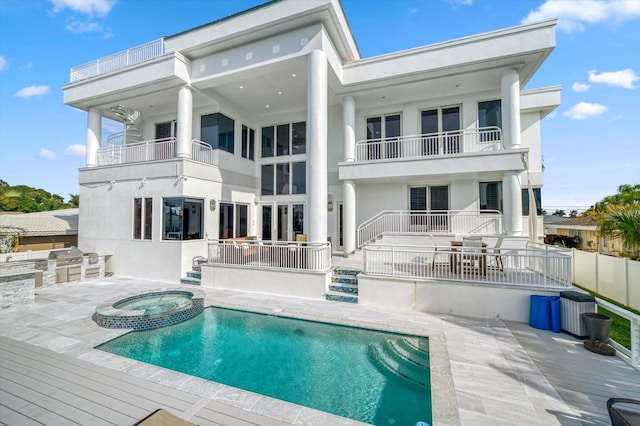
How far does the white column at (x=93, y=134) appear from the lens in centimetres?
1285

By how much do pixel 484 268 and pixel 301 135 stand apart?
10.6 meters

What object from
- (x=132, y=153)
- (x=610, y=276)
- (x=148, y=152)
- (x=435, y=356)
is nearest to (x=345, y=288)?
(x=435, y=356)

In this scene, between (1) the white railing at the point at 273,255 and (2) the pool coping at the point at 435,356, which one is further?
(1) the white railing at the point at 273,255

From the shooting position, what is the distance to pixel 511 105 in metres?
9.72

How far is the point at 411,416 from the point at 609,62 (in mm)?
15666

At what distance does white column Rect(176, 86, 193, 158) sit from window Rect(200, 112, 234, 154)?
145 cm

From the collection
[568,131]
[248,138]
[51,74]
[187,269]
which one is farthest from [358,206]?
[51,74]

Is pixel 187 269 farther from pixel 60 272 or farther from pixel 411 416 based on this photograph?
pixel 411 416

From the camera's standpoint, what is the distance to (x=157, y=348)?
17.5 ft

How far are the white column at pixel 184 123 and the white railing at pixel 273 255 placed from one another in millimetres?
4089

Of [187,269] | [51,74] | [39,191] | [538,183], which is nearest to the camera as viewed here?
[187,269]

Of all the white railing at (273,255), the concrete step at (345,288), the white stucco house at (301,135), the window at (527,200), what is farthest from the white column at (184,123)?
the window at (527,200)

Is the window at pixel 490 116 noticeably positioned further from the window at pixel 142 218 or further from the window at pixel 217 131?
the window at pixel 142 218

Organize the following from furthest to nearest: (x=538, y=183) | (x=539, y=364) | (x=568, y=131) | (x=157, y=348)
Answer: (x=568, y=131)
(x=538, y=183)
(x=157, y=348)
(x=539, y=364)
